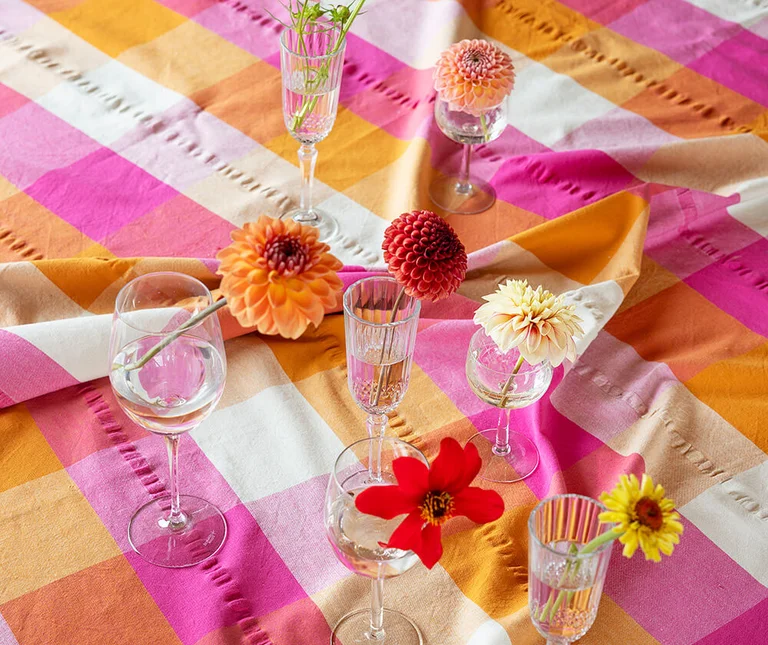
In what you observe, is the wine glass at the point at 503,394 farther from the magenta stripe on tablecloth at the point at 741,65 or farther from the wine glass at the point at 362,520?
the magenta stripe on tablecloth at the point at 741,65

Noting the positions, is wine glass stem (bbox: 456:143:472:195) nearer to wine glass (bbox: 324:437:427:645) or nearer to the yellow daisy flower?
wine glass (bbox: 324:437:427:645)

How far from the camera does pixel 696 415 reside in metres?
1.14

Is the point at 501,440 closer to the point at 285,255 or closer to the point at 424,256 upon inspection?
the point at 424,256

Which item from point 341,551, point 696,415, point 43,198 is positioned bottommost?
point 43,198

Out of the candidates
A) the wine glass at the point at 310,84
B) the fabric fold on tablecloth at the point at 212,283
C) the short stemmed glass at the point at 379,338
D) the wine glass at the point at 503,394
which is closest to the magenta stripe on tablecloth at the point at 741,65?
the fabric fold on tablecloth at the point at 212,283

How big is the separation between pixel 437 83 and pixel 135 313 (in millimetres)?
629

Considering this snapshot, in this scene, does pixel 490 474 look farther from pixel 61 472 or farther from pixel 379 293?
pixel 61 472

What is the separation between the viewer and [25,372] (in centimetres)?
108

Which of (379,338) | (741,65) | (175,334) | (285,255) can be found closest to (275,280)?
(285,255)

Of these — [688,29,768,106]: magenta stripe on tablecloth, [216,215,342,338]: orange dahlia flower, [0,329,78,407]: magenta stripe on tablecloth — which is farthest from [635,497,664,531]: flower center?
[688,29,768,106]: magenta stripe on tablecloth

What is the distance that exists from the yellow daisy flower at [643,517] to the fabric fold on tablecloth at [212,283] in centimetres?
52

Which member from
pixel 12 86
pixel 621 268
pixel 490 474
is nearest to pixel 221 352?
pixel 490 474

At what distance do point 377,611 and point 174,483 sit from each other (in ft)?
0.79

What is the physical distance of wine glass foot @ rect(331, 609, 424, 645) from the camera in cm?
91
